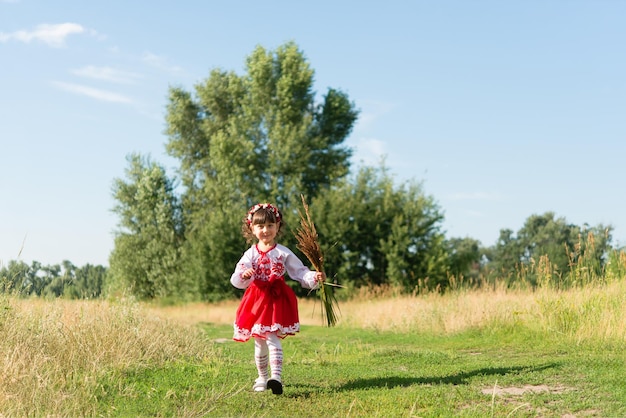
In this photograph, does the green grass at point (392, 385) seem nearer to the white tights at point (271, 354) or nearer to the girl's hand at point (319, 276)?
the white tights at point (271, 354)

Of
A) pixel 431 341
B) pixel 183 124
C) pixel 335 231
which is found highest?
pixel 183 124

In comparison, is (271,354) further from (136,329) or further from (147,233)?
(147,233)

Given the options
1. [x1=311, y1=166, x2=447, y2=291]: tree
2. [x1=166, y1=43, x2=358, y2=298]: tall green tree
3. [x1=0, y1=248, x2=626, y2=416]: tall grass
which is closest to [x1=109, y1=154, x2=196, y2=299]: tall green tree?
[x1=166, y1=43, x2=358, y2=298]: tall green tree

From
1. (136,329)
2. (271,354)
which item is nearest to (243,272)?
(271,354)

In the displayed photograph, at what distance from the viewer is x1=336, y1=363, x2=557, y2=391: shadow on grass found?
7843 millimetres

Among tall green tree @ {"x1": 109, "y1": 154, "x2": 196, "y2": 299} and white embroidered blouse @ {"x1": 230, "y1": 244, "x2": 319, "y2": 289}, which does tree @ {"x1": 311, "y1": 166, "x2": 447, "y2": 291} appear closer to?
tall green tree @ {"x1": 109, "y1": 154, "x2": 196, "y2": 299}

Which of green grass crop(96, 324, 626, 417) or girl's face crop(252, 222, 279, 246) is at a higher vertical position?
girl's face crop(252, 222, 279, 246)

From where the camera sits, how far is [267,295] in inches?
294

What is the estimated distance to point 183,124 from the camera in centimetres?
4206

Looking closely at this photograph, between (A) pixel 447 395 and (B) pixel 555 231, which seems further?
(B) pixel 555 231

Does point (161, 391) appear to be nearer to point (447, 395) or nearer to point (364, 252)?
point (447, 395)

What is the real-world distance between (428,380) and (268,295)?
7.96ft

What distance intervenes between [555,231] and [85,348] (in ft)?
190

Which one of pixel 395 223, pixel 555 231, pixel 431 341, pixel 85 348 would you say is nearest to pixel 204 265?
pixel 395 223
